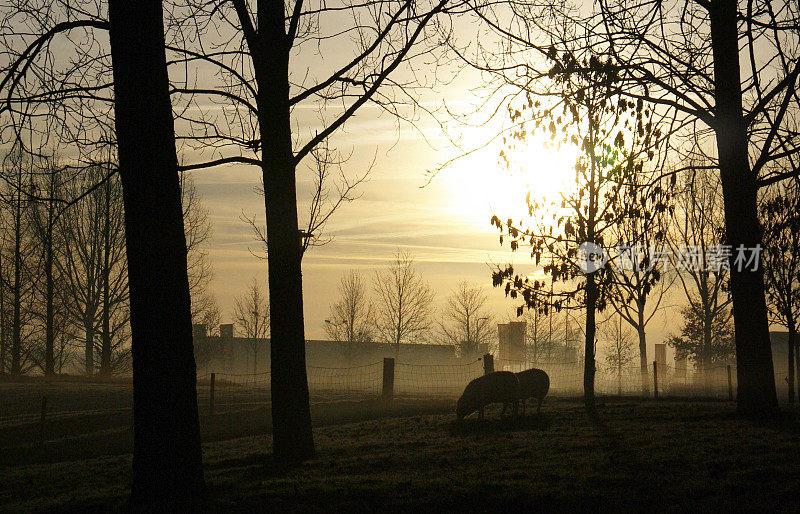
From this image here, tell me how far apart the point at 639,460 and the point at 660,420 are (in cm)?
489

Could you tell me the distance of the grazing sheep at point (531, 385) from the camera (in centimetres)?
1680

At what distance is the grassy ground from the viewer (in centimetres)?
613

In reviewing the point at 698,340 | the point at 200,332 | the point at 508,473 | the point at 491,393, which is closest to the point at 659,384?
Result: the point at 698,340

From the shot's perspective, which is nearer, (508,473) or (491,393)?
(508,473)

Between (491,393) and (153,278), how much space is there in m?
10.7

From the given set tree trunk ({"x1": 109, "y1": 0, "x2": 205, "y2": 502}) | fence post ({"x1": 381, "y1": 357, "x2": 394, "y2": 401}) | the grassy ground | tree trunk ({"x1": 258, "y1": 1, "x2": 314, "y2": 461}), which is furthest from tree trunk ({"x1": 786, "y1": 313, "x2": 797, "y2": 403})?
tree trunk ({"x1": 109, "y1": 0, "x2": 205, "y2": 502})

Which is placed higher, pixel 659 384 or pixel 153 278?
pixel 153 278

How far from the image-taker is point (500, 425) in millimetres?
14375

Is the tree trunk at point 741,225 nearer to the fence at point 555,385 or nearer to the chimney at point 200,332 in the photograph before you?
the fence at point 555,385

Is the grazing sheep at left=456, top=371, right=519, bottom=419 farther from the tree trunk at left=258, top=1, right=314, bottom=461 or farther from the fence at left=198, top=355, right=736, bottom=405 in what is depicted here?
the fence at left=198, top=355, right=736, bottom=405

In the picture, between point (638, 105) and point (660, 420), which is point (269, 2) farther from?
point (660, 420)

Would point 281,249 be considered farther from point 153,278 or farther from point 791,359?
point 791,359

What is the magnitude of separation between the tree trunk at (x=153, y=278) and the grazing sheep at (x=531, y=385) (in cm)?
1128

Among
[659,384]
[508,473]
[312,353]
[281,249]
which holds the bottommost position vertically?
[659,384]
